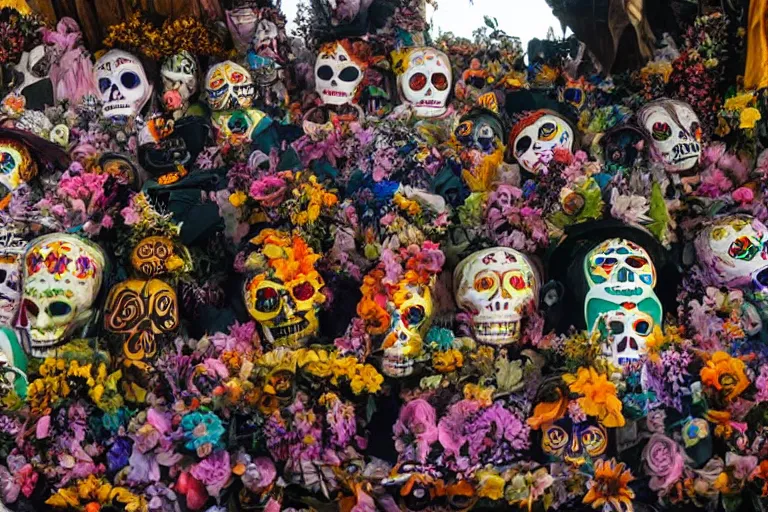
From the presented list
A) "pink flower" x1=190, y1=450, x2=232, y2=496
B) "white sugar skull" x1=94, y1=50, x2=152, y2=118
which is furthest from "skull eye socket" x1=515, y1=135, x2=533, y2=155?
"pink flower" x1=190, y1=450, x2=232, y2=496

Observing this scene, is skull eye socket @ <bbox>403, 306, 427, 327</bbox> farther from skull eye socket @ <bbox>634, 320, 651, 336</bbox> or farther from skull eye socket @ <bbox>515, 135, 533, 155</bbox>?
skull eye socket @ <bbox>515, 135, 533, 155</bbox>

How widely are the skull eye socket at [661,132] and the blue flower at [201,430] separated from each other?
2.25 meters

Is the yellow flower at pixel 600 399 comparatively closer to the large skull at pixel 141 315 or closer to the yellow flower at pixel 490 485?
the yellow flower at pixel 490 485

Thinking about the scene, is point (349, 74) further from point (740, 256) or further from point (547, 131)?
point (740, 256)

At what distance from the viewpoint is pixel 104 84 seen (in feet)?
17.0

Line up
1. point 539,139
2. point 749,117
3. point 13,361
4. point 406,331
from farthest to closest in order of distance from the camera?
point 539,139, point 749,117, point 13,361, point 406,331

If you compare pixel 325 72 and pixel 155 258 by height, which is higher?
pixel 325 72

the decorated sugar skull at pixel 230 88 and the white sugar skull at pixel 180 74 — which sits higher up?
the white sugar skull at pixel 180 74

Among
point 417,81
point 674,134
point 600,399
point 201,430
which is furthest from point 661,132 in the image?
point 201,430

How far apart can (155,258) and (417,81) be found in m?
1.46

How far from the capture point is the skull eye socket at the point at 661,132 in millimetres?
4980

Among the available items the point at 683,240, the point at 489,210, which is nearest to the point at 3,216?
the point at 489,210

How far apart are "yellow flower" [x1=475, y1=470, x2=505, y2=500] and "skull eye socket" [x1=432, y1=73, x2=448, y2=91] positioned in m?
1.83

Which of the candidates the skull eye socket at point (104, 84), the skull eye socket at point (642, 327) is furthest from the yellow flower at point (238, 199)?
the skull eye socket at point (642, 327)
